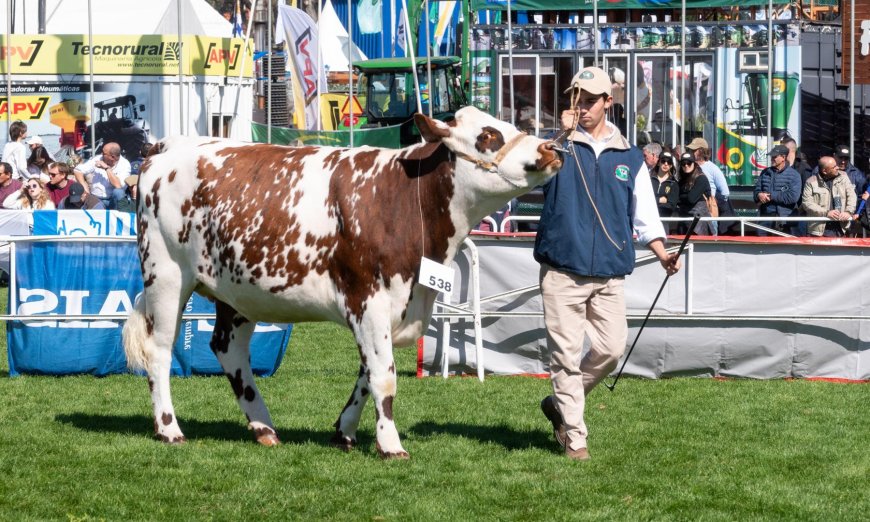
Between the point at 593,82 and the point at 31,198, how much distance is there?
13487 millimetres

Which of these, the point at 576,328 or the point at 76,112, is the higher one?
the point at 76,112

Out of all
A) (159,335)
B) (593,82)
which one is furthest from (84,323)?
(593,82)

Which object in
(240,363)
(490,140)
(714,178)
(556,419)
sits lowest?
(556,419)

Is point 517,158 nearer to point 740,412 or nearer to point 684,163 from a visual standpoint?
point 740,412

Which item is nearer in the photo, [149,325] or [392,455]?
[392,455]

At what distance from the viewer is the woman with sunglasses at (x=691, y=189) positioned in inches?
677

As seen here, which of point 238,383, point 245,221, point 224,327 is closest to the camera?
point 245,221

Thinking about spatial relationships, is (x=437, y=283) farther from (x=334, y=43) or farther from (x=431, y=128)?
(x=334, y=43)

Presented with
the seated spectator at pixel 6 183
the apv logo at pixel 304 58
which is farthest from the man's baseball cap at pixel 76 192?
the apv logo at pixel 304 58

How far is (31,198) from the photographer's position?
19.5 meters

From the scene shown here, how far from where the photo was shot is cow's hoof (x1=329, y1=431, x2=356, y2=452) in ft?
27.6

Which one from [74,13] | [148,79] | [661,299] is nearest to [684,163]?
[661,299]

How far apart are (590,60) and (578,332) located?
17401 mm

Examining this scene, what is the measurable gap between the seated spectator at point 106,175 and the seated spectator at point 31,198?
0.71 m
